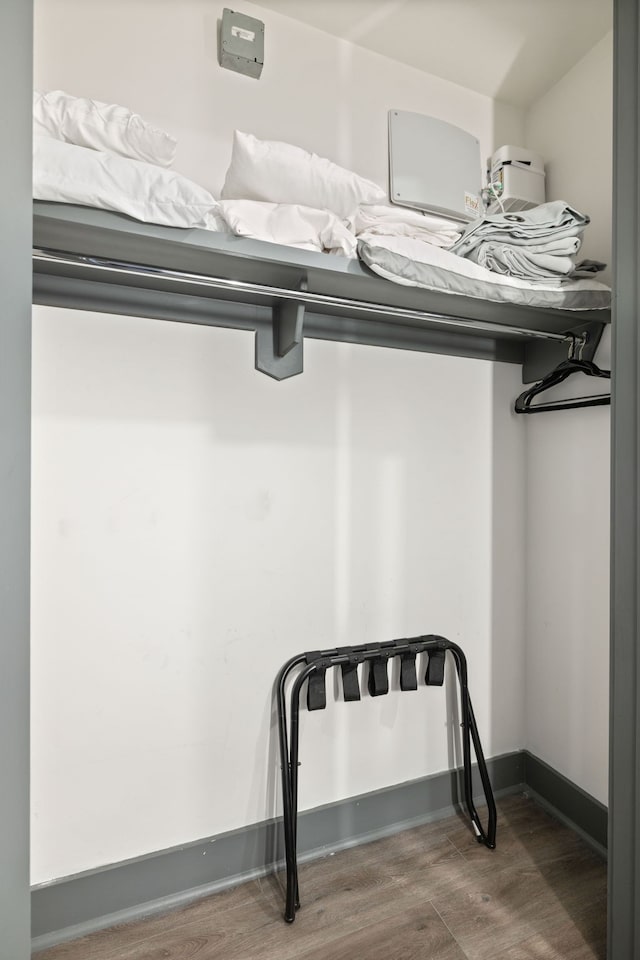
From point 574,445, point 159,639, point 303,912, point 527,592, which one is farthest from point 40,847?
point 574,445

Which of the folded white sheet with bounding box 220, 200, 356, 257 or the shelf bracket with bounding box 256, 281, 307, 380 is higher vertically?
the folded white sheet with bounding box 220, 200, 356, 257

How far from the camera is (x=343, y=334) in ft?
5.41

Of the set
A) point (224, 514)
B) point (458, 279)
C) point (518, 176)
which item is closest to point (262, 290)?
point (458, 279)

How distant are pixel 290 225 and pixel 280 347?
13.6 inches

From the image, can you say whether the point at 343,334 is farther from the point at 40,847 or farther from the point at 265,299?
the point at 40,847

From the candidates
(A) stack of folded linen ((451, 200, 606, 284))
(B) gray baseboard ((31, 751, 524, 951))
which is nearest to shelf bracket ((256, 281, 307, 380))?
(A) stack of folded linen ((451, 200, 606, 284))

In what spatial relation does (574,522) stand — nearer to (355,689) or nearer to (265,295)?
(355,689)

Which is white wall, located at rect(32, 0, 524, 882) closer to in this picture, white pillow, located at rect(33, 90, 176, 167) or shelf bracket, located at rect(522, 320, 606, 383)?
shelf bracket, located at rect(522, 320, 606, 383)

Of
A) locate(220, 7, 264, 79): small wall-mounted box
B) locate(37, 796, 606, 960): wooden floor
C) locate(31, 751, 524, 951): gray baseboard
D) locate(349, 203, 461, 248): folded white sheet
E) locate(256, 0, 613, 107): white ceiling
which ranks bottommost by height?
locate(37, 796, 606, 960): wooden floor

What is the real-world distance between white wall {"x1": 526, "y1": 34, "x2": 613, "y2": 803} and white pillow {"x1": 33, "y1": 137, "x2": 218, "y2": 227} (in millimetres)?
1319

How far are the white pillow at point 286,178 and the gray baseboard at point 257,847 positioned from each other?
1.74 meters

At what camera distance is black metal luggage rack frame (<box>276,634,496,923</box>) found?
146cm

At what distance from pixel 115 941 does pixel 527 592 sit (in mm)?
1610

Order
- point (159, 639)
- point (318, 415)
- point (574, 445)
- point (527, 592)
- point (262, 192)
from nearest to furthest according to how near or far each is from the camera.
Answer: point (262, 192), point (159, 639), point (318, 415), point (574, 445), point (527, 592)
